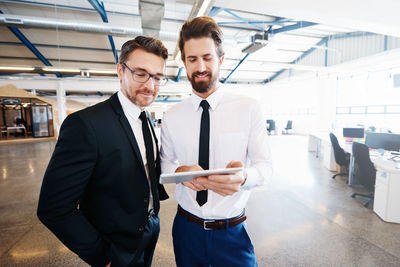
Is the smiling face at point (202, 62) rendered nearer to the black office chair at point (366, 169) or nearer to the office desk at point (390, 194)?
the office desk at point (390, 194)

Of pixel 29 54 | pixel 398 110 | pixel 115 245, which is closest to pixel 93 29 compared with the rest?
pixel 115 245

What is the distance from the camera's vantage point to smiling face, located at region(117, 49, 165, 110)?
1166 mm

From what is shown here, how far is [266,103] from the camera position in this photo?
17031mm

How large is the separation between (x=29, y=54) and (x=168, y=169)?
13.1 metres

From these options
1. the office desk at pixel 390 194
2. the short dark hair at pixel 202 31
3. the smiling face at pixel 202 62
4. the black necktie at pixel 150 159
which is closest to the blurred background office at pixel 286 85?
the office desk at pixel 390 194

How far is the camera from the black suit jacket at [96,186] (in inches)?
35.1

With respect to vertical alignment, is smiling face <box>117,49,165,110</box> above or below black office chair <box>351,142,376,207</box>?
above

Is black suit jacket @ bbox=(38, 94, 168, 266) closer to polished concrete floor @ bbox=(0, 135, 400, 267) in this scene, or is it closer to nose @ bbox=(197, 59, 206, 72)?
nose @ bbox=(197, 59, 206, 72)

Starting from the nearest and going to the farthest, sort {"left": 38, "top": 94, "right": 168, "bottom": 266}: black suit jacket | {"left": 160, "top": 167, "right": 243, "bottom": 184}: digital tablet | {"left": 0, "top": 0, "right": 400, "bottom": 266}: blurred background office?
{"left": 160, "top": 167, "right": 243, "bottom": 184}: digital tablet < {"left": 38, "top": 94, "right": 168, "bottom": 266}: black suit jacket < {"left": 0, "top": 0, "right": 400, "bottom": 266}: blurred background office

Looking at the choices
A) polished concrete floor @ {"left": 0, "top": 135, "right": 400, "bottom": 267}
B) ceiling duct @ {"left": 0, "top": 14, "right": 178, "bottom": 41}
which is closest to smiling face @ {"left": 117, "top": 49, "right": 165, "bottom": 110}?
polished concrete floor @ {"left": 0, "top": 135, "right": 400, "bottom": 267}

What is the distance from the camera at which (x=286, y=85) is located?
1495 cm

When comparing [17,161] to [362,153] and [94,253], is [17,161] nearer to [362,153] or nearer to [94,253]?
[94,253]

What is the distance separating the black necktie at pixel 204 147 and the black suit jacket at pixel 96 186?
0.32m

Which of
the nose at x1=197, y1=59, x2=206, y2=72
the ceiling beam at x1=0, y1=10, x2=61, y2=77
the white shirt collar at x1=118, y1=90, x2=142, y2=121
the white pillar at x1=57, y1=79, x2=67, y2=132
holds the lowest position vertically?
the white shirt collar at x1=118, y1=90, x2=142, y2=121
